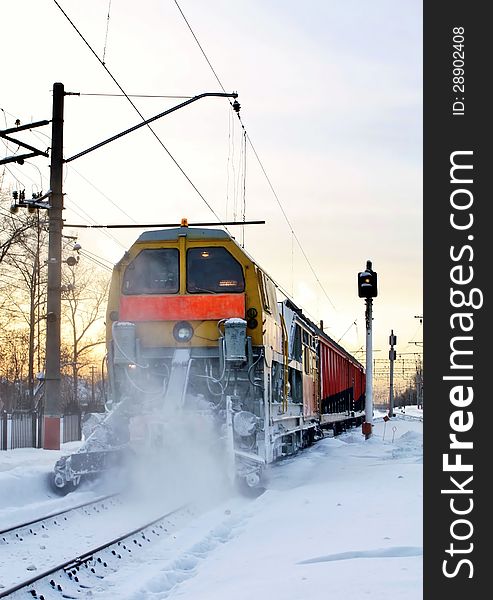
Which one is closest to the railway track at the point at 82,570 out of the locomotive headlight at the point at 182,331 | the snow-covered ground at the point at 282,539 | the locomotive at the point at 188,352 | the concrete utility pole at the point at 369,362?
the snow-covered ground at the point at 282,539

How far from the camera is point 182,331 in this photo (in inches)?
554

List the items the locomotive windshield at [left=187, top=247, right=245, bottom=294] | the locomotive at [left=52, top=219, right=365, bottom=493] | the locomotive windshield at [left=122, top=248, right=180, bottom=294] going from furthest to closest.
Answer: the locomotive windshield at [left=122, top=248, right=180, bottom=294]
the locomotive windshield at [left=187, top=247, right=245, bottom=294]
the locomotive at [left=52, top=219, right=365, bottom=493]

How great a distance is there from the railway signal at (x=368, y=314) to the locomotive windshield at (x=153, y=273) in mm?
10239

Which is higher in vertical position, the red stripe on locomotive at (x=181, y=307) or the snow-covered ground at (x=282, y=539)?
the red stripe on locomotive at (x=181, y=307)

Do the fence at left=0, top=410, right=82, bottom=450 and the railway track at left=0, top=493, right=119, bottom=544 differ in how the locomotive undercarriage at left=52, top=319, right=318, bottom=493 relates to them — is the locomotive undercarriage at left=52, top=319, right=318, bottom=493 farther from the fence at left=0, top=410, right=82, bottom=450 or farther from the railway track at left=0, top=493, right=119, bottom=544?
the fence at left=0, top=410, right=82, bottom=450

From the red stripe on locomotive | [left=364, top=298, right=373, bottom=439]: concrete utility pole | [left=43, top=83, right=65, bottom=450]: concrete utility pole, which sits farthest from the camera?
[left=364, top=298, right=373, bottom=439]: concrete utility pole

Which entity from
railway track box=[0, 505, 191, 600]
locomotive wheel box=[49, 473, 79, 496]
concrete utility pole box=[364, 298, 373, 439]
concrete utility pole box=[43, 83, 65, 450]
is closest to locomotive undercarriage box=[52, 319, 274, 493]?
locomotive wheel box=[49, 473, 79, 496]

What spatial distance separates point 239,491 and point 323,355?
12.2 meters

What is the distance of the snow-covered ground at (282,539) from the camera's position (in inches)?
266

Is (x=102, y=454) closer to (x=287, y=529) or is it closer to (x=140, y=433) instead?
(x=140, y=433)

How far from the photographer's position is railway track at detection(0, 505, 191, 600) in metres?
7.34

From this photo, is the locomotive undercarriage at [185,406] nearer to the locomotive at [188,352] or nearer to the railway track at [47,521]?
the locomotive at [188,352]

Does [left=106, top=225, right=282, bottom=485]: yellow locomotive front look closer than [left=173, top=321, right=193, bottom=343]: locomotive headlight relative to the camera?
Yes

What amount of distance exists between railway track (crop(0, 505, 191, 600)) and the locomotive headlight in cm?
405
